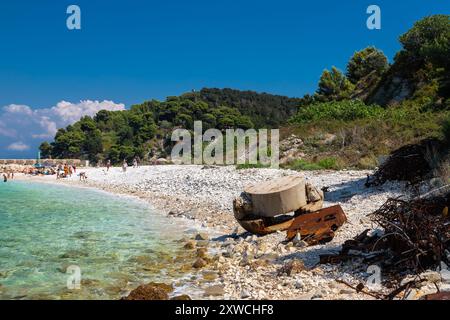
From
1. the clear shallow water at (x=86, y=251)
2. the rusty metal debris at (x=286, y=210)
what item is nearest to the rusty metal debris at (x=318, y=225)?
the rusty metal debris at (x=286, y=210)

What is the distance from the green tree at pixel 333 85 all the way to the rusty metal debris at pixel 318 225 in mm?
40126

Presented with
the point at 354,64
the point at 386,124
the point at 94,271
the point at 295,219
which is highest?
the point at 354,64

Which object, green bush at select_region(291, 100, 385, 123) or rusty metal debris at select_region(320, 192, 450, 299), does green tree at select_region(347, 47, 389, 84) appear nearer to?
green bush at select_region(291, 100, 385, 123)

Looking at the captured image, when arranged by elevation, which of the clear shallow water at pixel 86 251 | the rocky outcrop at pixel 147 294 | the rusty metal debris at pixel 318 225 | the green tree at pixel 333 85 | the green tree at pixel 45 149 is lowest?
the clear shallow water at pixel 86 251

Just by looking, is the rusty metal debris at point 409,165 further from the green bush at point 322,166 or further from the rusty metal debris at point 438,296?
the rusty metal debris at point 438,296

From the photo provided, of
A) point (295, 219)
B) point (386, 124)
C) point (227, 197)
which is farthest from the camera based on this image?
point (386, 124)

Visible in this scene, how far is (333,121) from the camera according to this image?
30.2 metres

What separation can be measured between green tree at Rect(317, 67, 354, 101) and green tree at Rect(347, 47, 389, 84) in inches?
100

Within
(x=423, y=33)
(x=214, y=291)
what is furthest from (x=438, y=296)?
(x=423, y=33)

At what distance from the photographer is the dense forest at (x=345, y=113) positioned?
74.5ft

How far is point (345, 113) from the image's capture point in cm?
3198

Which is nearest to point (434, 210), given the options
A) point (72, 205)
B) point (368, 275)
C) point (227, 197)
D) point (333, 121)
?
point (368, 275)
